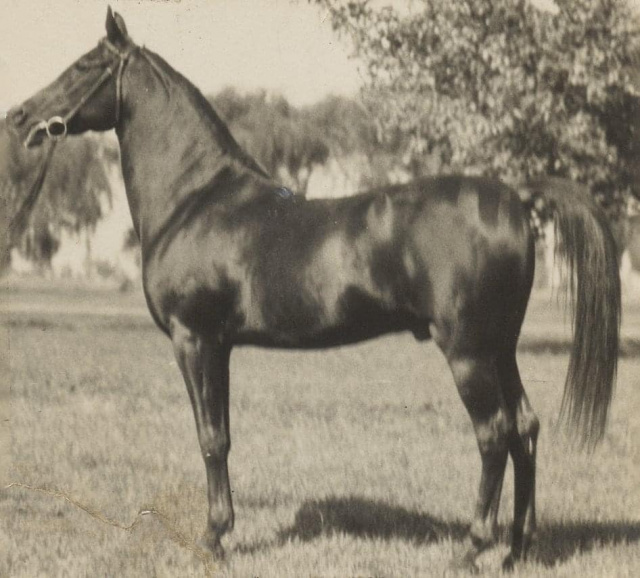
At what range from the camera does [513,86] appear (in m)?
8.05

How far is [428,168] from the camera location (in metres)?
9.36

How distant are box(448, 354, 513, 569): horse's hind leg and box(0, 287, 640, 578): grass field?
0.20 metres

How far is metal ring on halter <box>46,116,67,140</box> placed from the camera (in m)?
4.62

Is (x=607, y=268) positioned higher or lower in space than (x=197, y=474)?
higher

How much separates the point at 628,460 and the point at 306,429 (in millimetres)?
2457

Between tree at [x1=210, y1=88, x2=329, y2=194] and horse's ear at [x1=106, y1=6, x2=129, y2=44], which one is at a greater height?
horse's ear at [x1=106, y1=6, x2=129, y2=44]

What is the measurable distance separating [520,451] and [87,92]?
9.71 ft

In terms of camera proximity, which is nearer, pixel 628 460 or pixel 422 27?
pixel 628 460

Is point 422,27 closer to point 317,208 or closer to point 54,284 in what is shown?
point 317,208

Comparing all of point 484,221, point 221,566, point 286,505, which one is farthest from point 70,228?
point 484,221

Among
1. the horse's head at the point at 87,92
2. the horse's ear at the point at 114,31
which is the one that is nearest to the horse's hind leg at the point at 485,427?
the horse's head at the point at 87,92

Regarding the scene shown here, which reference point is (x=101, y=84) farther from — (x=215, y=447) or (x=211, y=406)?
(x=215, y=447)

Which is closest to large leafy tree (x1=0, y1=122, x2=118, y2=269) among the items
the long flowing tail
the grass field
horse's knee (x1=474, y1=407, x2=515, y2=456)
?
the grass field

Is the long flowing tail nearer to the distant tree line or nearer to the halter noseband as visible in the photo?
the distant tree line
